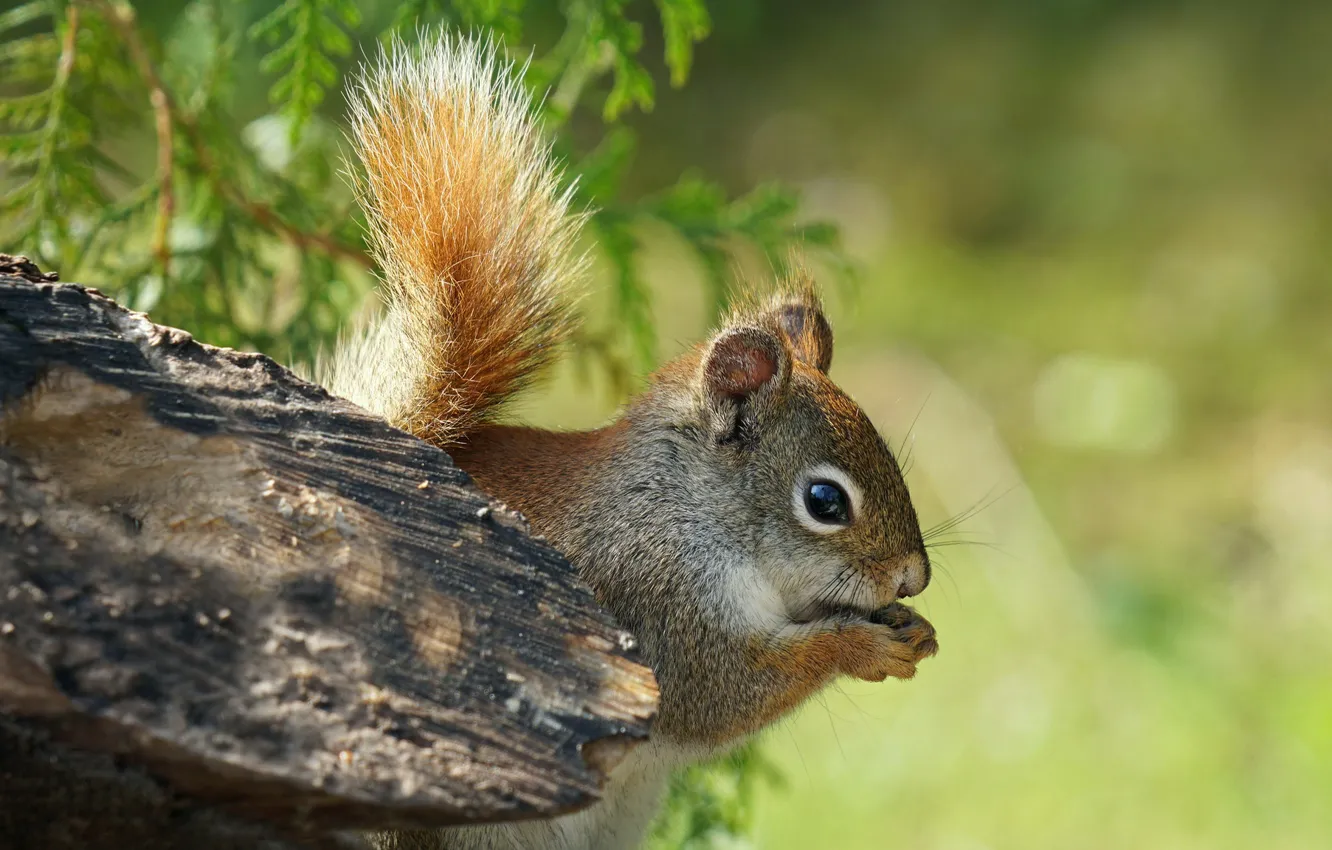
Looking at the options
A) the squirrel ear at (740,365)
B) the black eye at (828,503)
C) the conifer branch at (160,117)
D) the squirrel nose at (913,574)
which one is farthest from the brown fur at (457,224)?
the conifer branch at (160,117)

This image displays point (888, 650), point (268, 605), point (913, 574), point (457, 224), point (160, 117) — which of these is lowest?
point (268, 605)

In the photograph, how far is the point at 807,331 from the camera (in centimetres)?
188

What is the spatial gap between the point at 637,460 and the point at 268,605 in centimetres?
62

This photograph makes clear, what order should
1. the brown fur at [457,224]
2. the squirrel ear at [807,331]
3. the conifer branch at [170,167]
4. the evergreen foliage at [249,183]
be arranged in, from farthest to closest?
the conifer branch at [170,167] → the evergreen foliage at [249,183] → the squirrel ear at [807,331] → the brown fur at [457,224]

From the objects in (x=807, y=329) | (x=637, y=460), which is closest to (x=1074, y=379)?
(x=807, y=329)

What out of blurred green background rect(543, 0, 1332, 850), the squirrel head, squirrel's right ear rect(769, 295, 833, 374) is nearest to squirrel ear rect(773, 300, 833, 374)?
squirrel's right ear rect(769, 295, 833, 374)

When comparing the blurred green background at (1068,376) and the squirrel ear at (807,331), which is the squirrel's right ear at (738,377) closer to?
the squirrel ear at (807,331)

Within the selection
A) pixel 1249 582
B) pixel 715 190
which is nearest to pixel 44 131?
pixel 715 190

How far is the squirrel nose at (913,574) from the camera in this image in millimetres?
1638

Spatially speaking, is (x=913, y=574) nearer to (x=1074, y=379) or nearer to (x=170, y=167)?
(x=170, y=167)

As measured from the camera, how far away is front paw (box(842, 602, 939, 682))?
159 centimetres

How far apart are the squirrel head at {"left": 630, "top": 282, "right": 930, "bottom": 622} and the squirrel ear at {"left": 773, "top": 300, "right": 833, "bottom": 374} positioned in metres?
0.15

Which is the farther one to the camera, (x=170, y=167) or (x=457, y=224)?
(x=170, y=167)

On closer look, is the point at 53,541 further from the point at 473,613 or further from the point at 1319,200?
the point at 1319,200
